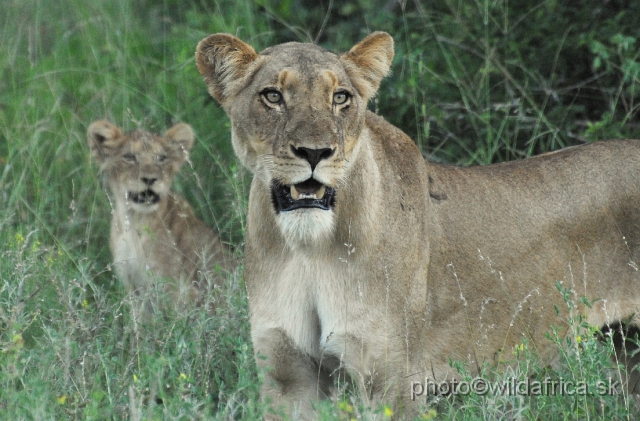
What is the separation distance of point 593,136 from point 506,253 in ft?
6.50

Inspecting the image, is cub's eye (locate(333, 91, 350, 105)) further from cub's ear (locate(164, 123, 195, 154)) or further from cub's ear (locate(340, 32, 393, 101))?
cub's ear (locate(164, 123, 195, 154))

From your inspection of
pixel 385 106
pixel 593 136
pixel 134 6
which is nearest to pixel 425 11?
pixel 385 106

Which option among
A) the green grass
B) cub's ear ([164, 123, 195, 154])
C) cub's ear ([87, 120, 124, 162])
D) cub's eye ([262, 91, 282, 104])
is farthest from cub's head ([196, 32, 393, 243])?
cub's ear ([87, 120, 124, 162])

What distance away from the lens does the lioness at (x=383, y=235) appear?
11.8 ft

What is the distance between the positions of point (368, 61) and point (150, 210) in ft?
7.90

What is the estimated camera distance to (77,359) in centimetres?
408

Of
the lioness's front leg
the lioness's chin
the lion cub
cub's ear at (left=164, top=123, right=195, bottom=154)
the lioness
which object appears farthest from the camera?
cub's ear at (left=164, top=123, right=195, bottom=154)

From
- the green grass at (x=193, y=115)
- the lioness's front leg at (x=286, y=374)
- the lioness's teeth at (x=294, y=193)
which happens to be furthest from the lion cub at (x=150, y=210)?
the lioness's teeth at (x=294, y=193)

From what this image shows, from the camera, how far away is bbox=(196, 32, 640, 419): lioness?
3.60 meters

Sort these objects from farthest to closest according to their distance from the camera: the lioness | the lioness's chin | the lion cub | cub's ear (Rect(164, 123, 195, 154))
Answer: cub's ear (Rect(164, 123, 195, 154)) < the lion cub < the lioness < the lioness's chin

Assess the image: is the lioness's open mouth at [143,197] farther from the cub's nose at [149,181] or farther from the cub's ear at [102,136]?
the cub's ear at [102,136]

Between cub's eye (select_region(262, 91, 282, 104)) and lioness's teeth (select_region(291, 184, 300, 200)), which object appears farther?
cub's eye (select_region(262, 91, 282, 104))

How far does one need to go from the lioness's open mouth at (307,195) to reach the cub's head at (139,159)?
8.13 feet

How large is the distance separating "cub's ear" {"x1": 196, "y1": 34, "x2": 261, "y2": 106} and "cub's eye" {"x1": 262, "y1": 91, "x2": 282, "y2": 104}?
0.18 meters
